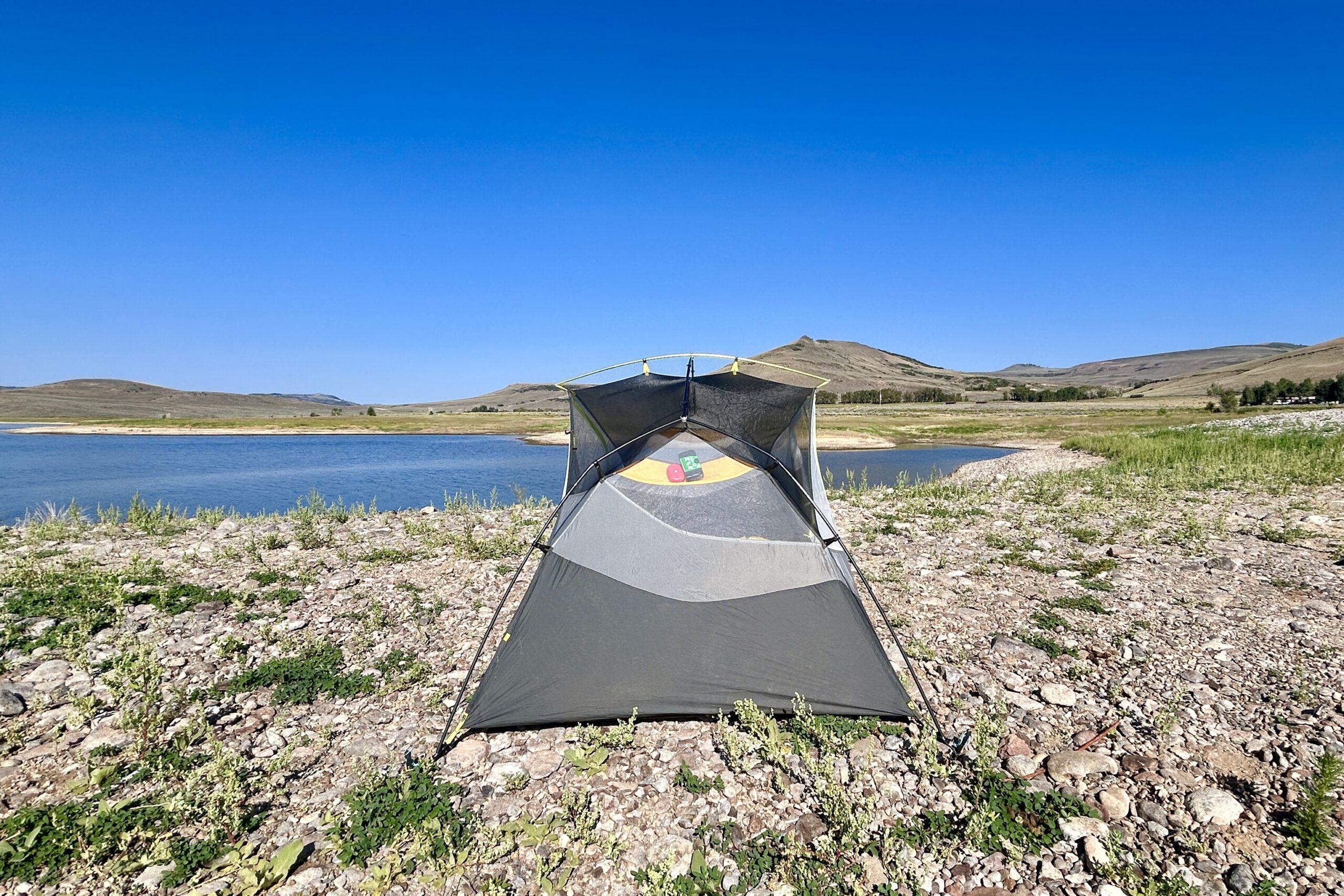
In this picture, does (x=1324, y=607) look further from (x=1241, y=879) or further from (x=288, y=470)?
(x=288, y=470)

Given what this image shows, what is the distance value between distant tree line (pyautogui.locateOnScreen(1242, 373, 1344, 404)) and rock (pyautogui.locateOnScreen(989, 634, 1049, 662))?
8166cm

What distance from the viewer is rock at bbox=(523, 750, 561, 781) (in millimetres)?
4273

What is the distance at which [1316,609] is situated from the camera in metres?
6.63

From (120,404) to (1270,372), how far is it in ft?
804

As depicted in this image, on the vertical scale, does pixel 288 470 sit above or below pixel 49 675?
above

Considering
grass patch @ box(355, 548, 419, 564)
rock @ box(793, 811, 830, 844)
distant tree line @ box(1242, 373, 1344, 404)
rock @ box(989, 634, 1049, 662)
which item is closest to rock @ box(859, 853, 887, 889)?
rock @ box(793, 811, 830, 844)

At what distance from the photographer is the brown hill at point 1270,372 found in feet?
299

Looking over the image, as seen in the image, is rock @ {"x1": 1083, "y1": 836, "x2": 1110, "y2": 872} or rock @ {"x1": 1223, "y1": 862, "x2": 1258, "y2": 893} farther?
rock @ {"x1": 1083, "y1": 836, "x2": 1110, "y2": 872}

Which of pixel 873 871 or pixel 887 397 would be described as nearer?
pixel 873 871

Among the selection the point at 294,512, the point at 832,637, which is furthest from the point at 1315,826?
the point at 294,512

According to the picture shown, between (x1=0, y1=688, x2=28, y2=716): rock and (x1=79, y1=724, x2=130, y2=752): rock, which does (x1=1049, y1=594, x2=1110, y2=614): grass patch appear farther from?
(x1=0, y1=688, x2=28, y2=716): rock

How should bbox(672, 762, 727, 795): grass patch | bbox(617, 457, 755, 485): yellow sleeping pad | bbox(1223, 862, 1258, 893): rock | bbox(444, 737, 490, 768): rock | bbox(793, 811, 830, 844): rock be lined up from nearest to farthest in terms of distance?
1. bbox(1223, 862, 1258, 893): rock
2. bbox(793, 811, 830, 844): rock
3. bbox(672, 762, 727, 795): grass patch
4. bbox(444, 737, 490, 768): rock
5. bbox(617, 457, 755, 485): yellow sleeping pad

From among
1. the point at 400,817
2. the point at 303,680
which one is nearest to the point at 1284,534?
the point at 400,817

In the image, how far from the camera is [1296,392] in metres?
65.3
